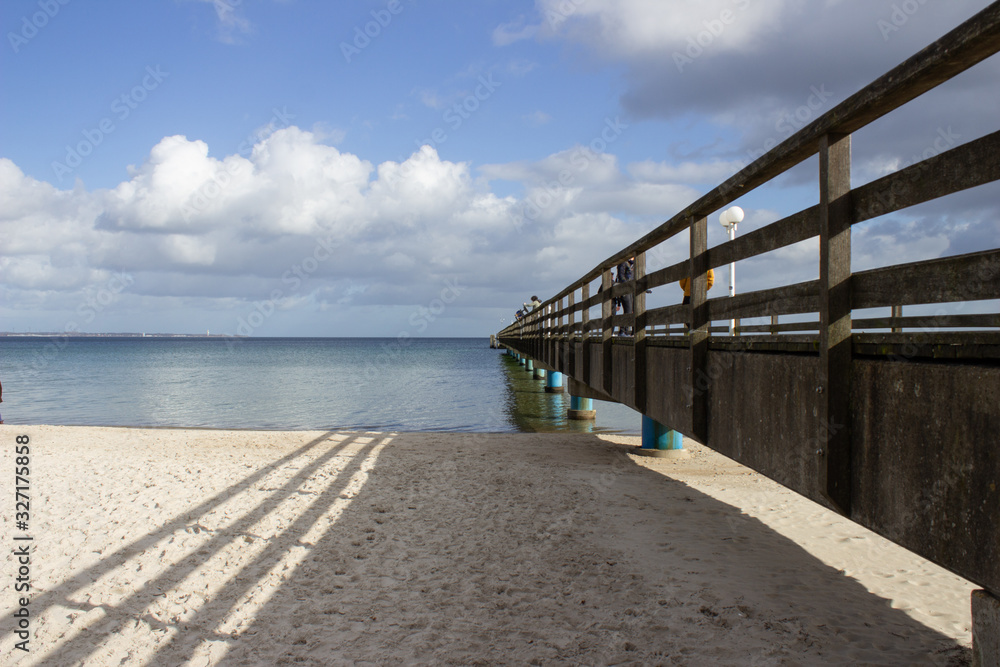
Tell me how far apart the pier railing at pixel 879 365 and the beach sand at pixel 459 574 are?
173cm

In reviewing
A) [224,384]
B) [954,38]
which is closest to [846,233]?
[954,38]

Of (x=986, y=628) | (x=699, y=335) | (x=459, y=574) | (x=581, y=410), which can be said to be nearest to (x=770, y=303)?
(x=699, y=335)

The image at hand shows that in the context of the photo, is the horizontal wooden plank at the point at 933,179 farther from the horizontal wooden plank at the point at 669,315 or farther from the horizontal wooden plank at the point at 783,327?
the horizontal wooden plank at the point at 783,327

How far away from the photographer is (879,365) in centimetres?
267

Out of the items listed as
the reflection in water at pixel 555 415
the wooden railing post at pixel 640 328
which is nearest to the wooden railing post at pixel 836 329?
the wooden railing post at pixel 640 328

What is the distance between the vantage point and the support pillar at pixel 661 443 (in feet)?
37.5

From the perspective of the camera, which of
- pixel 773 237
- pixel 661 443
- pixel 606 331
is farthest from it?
pixel 661 443

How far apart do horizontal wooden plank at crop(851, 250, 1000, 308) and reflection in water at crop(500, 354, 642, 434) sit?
13.7 metres

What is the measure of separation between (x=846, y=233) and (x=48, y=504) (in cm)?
923

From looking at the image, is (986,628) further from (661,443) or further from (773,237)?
(661,443)

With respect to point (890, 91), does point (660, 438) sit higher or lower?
lower

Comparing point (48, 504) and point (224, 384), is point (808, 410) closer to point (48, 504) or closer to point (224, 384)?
point (48, 504)

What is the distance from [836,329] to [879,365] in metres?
0.29

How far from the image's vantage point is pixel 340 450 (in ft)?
38.9
